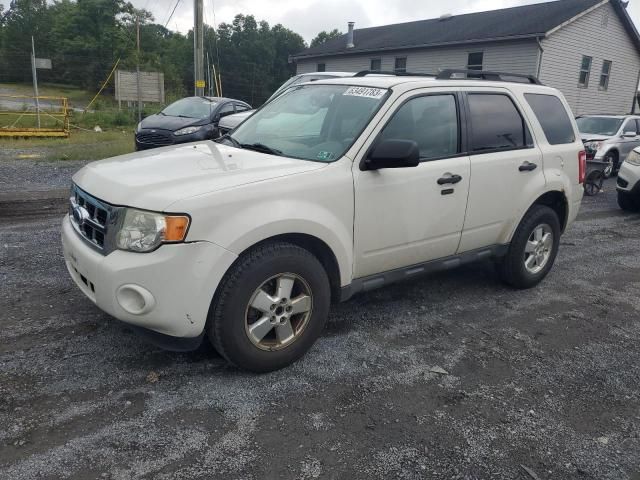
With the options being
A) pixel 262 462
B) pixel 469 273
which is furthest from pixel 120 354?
pixel 469 273


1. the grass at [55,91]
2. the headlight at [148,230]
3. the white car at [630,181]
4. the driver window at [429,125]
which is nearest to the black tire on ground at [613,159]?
the white car at [630,181]

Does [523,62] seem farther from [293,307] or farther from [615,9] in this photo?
[293,307]

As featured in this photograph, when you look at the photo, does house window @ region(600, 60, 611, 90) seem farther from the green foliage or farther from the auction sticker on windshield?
the auction sticker on windshield

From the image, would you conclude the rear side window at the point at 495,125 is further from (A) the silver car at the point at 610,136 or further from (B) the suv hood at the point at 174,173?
(A) the silver car at the point at 610,136

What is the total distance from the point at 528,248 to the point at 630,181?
5404 millimetres

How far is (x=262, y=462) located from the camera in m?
2.64

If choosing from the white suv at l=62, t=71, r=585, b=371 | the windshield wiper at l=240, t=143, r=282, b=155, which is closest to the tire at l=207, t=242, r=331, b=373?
the white suv at l=62, t=71, r=585, b=371

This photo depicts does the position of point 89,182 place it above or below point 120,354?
above

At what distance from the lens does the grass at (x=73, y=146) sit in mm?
12461

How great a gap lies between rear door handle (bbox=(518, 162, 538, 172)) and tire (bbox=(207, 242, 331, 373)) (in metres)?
2.25

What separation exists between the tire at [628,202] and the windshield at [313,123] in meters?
7.39

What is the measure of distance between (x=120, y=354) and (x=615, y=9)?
92.4 feet

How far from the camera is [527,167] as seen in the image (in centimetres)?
472

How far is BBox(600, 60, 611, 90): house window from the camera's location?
25250 mm
